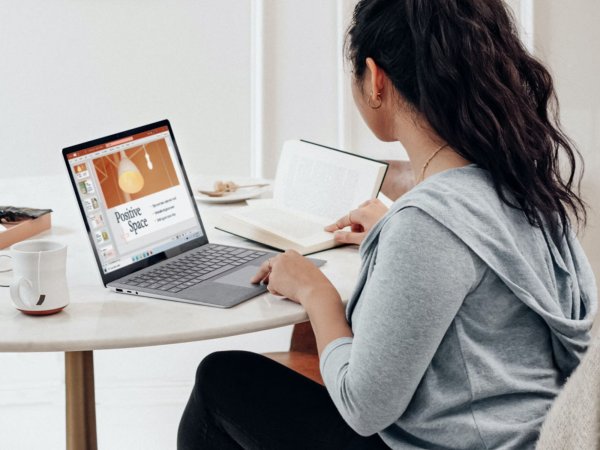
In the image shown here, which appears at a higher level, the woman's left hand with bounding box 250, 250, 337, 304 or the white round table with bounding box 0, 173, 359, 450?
the woman's left hand with bounding box 250, 250, 337, 304

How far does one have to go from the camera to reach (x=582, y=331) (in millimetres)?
1087

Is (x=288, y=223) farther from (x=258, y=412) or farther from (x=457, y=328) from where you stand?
(x=457, y=328)

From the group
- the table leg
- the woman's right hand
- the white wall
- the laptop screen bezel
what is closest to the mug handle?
the laptop screen bezel

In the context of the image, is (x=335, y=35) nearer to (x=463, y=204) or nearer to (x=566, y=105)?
(x=566, y=105)

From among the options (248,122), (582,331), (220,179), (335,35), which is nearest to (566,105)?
(335,35)

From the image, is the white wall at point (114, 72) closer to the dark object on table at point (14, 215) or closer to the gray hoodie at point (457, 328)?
the dark object on table at point (14, 215)

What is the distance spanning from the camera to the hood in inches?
39.7

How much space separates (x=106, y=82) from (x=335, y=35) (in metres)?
0.80

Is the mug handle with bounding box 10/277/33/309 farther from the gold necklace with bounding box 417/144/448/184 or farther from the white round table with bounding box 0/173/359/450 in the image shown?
the gold necklace with bounding box 417/144/448/184

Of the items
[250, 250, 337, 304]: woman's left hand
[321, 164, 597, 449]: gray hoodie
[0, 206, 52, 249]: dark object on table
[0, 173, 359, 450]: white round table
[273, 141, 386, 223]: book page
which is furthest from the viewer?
[273, 141, 386, 223]: book page

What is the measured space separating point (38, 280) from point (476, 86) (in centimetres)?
65

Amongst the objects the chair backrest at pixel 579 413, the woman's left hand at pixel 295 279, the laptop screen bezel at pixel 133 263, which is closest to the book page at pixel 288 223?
the laptop screen bezel at pixel 133 263

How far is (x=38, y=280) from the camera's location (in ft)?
3.88

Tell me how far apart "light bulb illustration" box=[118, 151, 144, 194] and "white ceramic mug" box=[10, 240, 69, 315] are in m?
0.25
